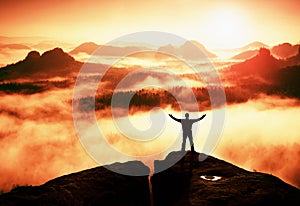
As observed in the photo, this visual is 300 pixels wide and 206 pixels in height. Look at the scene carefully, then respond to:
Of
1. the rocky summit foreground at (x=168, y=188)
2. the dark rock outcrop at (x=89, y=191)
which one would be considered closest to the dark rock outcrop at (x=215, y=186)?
Answer: the rocky summit foreground at (x=168, y=188)

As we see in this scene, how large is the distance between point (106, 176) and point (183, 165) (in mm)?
4529

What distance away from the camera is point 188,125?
20.9m

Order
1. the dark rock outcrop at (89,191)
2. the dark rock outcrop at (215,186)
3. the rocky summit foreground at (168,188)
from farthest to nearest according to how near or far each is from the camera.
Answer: the dark rock outcrop at (215,186)
the rocky summit foreground at (168,188)
the dark rock outcrop at (89,191)

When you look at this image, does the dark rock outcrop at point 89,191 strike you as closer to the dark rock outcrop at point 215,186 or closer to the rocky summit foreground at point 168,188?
the rocky summit foreground at point 168,188

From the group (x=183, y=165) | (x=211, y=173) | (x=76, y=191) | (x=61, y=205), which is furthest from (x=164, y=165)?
(x=61, y=205)

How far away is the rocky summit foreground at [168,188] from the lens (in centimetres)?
1384

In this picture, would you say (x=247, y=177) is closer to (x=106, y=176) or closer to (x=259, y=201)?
(x=259, y=201)

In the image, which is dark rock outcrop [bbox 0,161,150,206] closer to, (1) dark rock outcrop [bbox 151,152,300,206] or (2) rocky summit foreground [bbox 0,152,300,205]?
(2) rocky summit foreground [bbox 0,152,300,205]

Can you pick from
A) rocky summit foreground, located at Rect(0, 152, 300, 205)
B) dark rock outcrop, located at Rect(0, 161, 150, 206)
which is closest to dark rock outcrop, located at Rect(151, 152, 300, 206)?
rocky summit foreground, located at Rect(0, 152, 300, 205)

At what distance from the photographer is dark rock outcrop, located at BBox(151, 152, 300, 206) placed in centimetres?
1408

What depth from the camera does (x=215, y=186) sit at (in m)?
15.2

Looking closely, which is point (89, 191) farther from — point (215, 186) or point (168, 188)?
point (215, 186)

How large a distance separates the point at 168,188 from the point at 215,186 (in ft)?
8.06

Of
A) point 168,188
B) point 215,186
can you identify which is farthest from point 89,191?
point 215,186
